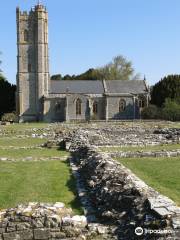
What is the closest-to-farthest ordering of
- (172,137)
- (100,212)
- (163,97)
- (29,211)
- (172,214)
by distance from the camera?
(172,214) < (29,211) < (100,212) < (172,137) < (163,97)

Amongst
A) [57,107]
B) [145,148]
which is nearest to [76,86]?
[57,107]

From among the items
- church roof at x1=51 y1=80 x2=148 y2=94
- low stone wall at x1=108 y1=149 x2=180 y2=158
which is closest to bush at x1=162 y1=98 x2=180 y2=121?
church roof at x1=51 y1=80 x2=148 y2=94

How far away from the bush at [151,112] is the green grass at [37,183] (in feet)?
161

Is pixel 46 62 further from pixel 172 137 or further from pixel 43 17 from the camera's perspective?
pixel 172 137

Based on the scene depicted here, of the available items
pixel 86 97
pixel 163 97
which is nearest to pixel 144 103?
pixel 163 97

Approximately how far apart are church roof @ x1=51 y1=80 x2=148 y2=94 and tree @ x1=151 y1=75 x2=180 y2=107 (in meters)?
3.41

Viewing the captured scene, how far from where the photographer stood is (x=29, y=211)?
9258 millimetres

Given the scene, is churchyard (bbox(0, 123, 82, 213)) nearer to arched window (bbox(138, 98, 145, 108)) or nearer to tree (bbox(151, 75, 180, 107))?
tree (bbox(151, 75, 180, 107))

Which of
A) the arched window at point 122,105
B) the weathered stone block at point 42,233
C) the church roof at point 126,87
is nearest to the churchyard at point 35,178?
the weathered stone block at point 42,233

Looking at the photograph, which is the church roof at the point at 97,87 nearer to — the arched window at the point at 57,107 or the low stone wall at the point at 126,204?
the arched window at the point at 57,107

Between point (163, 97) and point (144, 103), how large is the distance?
14.5ft

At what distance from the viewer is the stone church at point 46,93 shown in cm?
7706

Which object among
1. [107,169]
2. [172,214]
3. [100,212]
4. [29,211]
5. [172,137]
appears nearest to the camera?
[172,214]

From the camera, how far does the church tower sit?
77875mm
